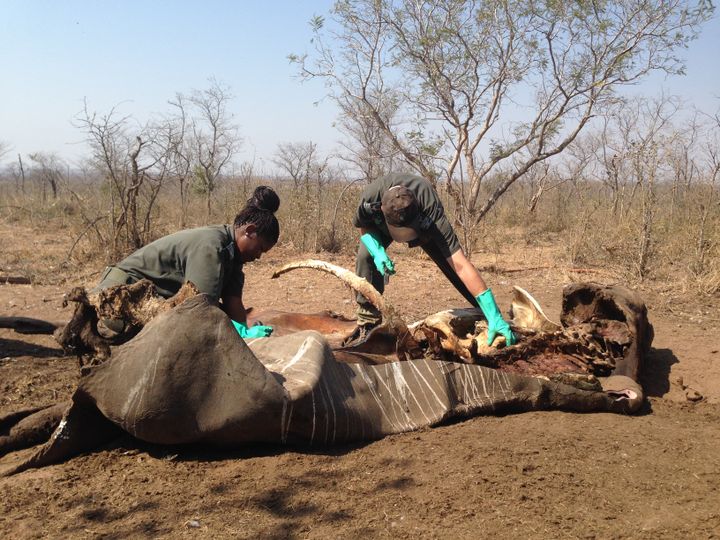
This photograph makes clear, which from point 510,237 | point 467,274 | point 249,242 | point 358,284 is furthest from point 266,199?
point 510,237

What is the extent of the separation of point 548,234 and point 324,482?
14.9 m

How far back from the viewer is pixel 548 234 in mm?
16297

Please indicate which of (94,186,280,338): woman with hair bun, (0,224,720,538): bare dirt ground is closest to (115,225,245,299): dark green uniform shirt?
(94,186,280,338): woman with hair bun

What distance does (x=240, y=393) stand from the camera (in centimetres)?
242

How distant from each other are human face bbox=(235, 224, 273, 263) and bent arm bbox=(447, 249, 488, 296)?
131cm

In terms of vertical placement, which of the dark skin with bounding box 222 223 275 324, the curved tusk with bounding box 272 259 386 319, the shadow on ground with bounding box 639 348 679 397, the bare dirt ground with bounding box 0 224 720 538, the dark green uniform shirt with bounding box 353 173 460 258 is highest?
the dark green uniform shirt with bounding box 353 173 460 258

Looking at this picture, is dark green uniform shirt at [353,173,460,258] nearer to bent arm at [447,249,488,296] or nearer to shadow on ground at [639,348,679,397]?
bent arm at [447,249,488,296]

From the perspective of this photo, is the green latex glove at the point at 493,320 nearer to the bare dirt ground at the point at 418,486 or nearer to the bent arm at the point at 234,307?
the bare dirt ground at the point at 418,486

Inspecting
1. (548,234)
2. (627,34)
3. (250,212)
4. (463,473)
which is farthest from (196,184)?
(463,473)

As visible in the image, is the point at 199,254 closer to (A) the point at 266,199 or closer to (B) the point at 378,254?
(B) the point at 378,254

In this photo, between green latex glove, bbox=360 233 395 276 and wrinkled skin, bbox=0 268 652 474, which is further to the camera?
green latex glove, bbox=360 233 395 276

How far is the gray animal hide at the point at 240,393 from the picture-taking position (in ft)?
7.64

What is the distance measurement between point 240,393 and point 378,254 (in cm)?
217

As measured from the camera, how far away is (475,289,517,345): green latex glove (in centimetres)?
385
